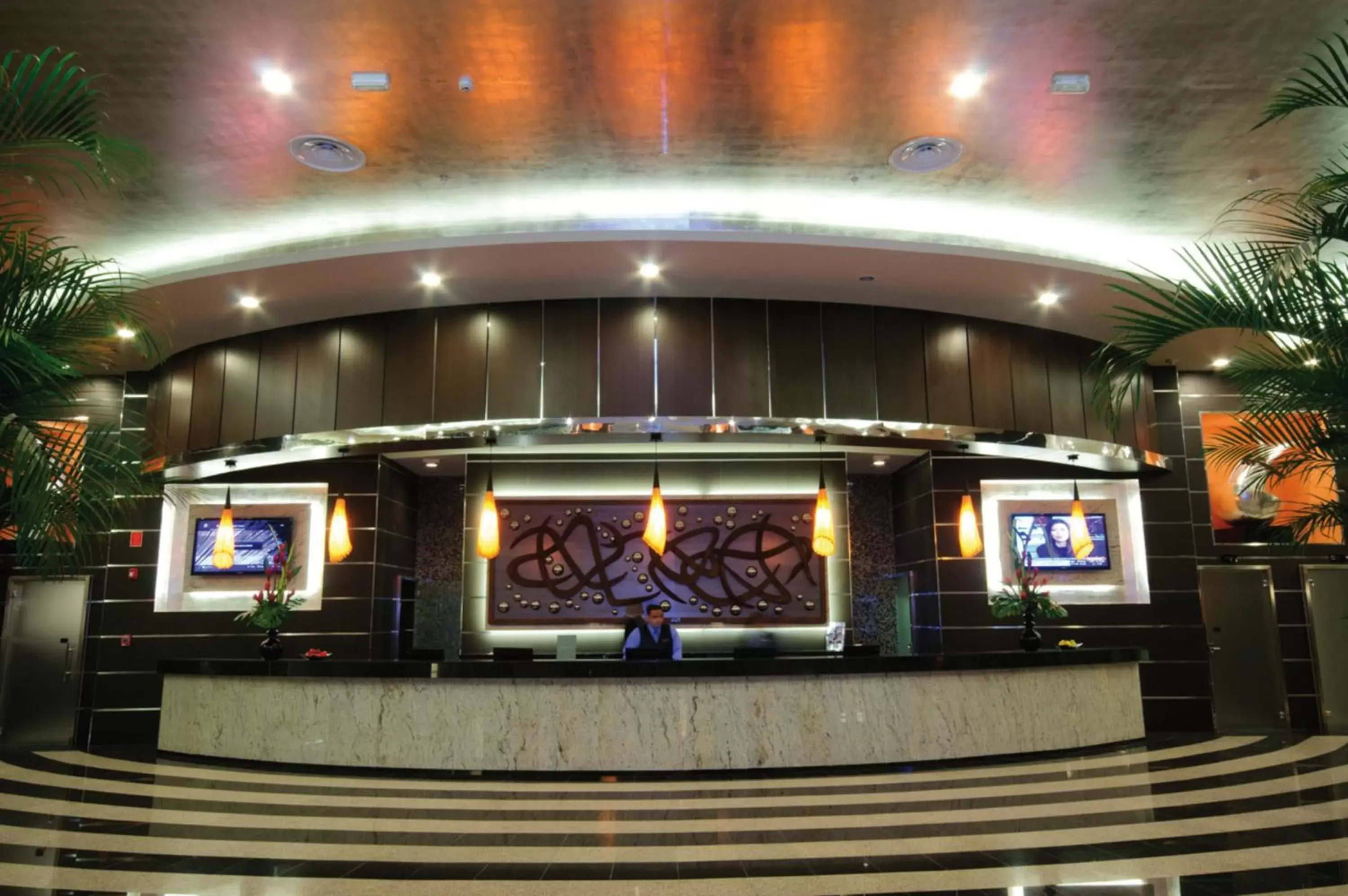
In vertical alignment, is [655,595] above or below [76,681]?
above

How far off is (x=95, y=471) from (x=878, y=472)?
8826mm

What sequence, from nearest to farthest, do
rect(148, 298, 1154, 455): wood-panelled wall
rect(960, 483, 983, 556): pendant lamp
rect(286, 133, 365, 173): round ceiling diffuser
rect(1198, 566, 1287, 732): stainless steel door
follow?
rect(286, 133, 365, 173): round ceiling diffuser → rect(148, 298, 1154, 455): wood-panelled wall → rect(960, 483, 983, 556): pendant lamp → rect(1198, 566, 1287, 732): stainless steel door

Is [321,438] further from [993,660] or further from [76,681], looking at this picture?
[993,660]

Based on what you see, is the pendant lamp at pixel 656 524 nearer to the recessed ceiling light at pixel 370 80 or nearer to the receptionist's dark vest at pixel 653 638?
the receptionist's dark vest at pixel 653 638

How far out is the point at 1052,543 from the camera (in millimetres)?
10547

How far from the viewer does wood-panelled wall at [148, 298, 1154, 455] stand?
8.10 meters

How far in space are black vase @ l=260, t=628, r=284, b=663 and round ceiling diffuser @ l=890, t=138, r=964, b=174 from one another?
6.47m

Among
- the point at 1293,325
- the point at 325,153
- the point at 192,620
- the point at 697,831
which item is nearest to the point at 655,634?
the point at 697,831

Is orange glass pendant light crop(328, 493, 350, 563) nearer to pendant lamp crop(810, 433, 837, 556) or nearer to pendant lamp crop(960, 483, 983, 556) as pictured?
pendant lamp crop(810, 433, 837, 556)

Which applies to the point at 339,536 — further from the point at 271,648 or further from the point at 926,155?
the point at 926,155

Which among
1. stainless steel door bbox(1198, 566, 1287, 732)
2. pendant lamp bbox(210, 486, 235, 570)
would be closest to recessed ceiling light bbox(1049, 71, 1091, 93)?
stainless steel door bbox(1198, 566, 1287, 732)

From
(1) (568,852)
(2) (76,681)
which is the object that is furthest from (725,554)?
(2) (76,681)

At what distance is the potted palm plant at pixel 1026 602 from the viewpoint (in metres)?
8.77

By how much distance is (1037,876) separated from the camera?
421 cm
